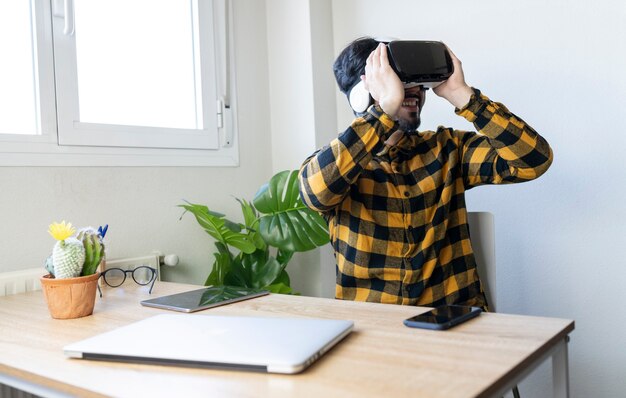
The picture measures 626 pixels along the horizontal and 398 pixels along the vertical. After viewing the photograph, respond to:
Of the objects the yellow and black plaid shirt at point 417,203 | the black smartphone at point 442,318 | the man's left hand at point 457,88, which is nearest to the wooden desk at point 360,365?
the black smartphone at point 442,318

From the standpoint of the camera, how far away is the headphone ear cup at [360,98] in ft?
4.16

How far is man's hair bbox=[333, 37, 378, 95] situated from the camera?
1.37 metres

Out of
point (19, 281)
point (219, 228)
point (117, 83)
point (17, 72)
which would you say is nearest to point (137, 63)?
point (117, 83)

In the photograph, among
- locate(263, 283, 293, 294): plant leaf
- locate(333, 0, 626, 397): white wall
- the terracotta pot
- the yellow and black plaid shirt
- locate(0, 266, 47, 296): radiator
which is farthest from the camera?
locate(263, 283, 293, 294): plant leaf

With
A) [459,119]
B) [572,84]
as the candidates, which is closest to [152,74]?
[459,119]

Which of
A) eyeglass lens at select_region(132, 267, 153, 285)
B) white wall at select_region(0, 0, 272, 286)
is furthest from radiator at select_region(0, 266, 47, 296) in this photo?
eyeglass lens at select_region(132, 267, 153, 285)

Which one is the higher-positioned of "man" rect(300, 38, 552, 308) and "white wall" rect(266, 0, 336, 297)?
"white wall" rect(266, 0, 336, 297)

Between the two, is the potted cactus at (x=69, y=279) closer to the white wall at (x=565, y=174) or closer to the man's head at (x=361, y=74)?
the man's head at (x=361, y=74)

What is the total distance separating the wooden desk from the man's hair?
2.05 ft

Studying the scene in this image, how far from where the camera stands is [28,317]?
106 cm

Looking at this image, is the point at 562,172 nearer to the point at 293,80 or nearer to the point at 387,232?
the point at 387,232

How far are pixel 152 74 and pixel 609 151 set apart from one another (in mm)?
1495

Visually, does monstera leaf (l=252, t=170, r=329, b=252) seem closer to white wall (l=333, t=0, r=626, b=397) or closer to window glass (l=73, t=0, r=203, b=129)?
window glass (l=73, t=0, r=203, b=129)

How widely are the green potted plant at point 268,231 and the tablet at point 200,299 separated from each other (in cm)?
53
